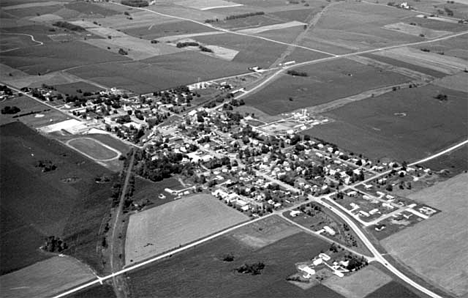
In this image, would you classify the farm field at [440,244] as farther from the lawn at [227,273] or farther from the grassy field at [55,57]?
the grassy field at [55,57]

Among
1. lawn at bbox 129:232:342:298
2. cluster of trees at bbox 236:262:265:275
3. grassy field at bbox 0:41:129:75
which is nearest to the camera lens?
lawn at bbox 129:232:342:298

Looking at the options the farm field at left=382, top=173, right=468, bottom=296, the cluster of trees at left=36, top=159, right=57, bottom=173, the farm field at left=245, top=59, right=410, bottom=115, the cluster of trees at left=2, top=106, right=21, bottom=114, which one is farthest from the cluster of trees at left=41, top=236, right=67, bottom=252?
the farm field at left=245, top=59, right=410, bottom=115

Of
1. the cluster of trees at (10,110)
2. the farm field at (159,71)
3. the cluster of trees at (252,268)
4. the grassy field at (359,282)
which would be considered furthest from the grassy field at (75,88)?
the grassy field at (359,282)

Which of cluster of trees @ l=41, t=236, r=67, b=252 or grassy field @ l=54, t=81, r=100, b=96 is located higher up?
grassy field @ l=54, t=81, r=100, b=96

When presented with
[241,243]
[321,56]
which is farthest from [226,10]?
[241,243]

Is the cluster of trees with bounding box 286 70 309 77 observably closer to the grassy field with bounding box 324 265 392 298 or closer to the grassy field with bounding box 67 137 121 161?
the grassy field with bounding box 67 137 121 161

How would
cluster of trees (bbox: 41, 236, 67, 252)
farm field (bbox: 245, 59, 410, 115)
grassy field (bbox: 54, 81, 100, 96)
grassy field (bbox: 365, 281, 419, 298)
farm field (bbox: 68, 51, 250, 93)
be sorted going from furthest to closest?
farm field (bbox: 68, 51, 250, 93)
grassy field (bbox: 54, 81, 100, 96)
farm field (bbox: 245, 59, 410, 115)
cluster of trees (bbox: 41, 236, 67, 252)
grassy field (bbox: 365, 281, 419, 298)
